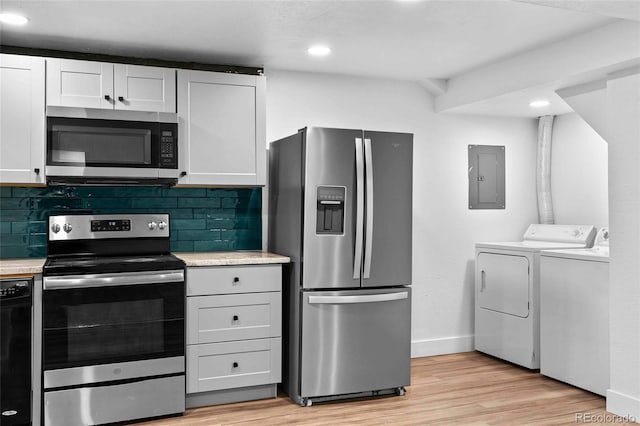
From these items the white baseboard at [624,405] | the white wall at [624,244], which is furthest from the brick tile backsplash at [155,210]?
the white baseboard at [624,405]

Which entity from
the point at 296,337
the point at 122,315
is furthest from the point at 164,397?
the point at 296,337

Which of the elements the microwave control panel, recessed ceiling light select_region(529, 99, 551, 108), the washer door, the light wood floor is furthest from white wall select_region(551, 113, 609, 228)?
the microwave control panel

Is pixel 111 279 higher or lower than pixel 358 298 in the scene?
higher

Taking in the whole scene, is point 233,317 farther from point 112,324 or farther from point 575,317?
point 575,317

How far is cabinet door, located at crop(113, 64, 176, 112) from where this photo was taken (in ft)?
11.8

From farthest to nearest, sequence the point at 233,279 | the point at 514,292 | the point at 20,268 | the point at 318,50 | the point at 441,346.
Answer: the point at 441,346
the point at 514,292
the point at 318,50
the point at 233,279
the point at 20,268

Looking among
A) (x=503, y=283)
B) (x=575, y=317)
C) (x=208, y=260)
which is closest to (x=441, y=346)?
(x=503, y=283)

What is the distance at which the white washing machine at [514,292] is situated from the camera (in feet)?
14.0

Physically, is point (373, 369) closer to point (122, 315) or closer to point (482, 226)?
point (122, 315)

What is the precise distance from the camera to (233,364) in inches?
141

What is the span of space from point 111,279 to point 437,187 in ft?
9.16

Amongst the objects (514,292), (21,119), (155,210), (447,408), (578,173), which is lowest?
(447,408)

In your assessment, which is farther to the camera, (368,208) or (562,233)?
(562,233)

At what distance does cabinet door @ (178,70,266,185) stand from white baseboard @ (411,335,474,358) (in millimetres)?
1985
